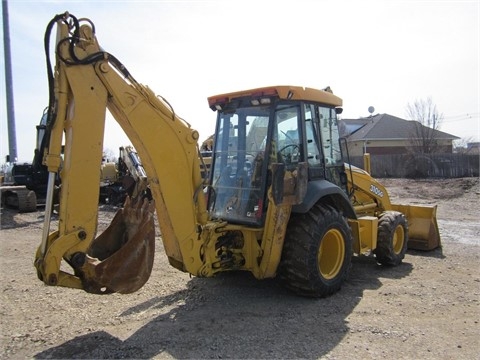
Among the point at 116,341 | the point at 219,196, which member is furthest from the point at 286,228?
the point at 116,341

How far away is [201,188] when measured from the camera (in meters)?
4.53

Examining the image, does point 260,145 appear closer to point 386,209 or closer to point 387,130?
point 386,209

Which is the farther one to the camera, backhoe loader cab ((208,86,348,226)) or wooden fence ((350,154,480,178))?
wooden fence ((350,154,480,178))

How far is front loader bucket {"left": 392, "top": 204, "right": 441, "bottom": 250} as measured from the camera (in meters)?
7.78

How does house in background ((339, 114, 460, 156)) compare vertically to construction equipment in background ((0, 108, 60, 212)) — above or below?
above

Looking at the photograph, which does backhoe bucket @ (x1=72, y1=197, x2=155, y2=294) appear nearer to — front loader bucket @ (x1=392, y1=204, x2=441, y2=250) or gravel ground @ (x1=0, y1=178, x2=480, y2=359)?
gravel ground @ (x1=0, y1=178, x2=480, y2=359)

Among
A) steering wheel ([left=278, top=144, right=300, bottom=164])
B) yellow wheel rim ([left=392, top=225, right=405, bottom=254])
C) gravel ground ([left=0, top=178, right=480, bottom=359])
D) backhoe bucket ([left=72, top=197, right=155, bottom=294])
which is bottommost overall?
gravel ground ([left=0, top=178, right=480, bottom=359])

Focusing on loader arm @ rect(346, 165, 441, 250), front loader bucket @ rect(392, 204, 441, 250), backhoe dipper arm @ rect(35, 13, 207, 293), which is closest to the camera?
backhoe dipper arm @ rect(35, 13, 207, 293)

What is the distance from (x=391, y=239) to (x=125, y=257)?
441cm

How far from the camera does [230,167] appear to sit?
5426mm

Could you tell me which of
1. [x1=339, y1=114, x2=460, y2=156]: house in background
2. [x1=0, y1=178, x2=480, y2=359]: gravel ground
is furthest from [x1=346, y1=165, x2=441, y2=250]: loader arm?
[x1=339, y1=114, x2=460, y2=156]: house in background

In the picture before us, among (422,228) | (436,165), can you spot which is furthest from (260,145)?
(436,165)

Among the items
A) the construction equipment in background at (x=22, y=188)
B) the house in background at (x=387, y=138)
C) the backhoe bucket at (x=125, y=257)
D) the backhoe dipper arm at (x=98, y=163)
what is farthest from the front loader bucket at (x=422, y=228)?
the house in background at (x=387, y=138)

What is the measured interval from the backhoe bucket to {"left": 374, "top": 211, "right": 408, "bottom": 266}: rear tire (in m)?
3.94
